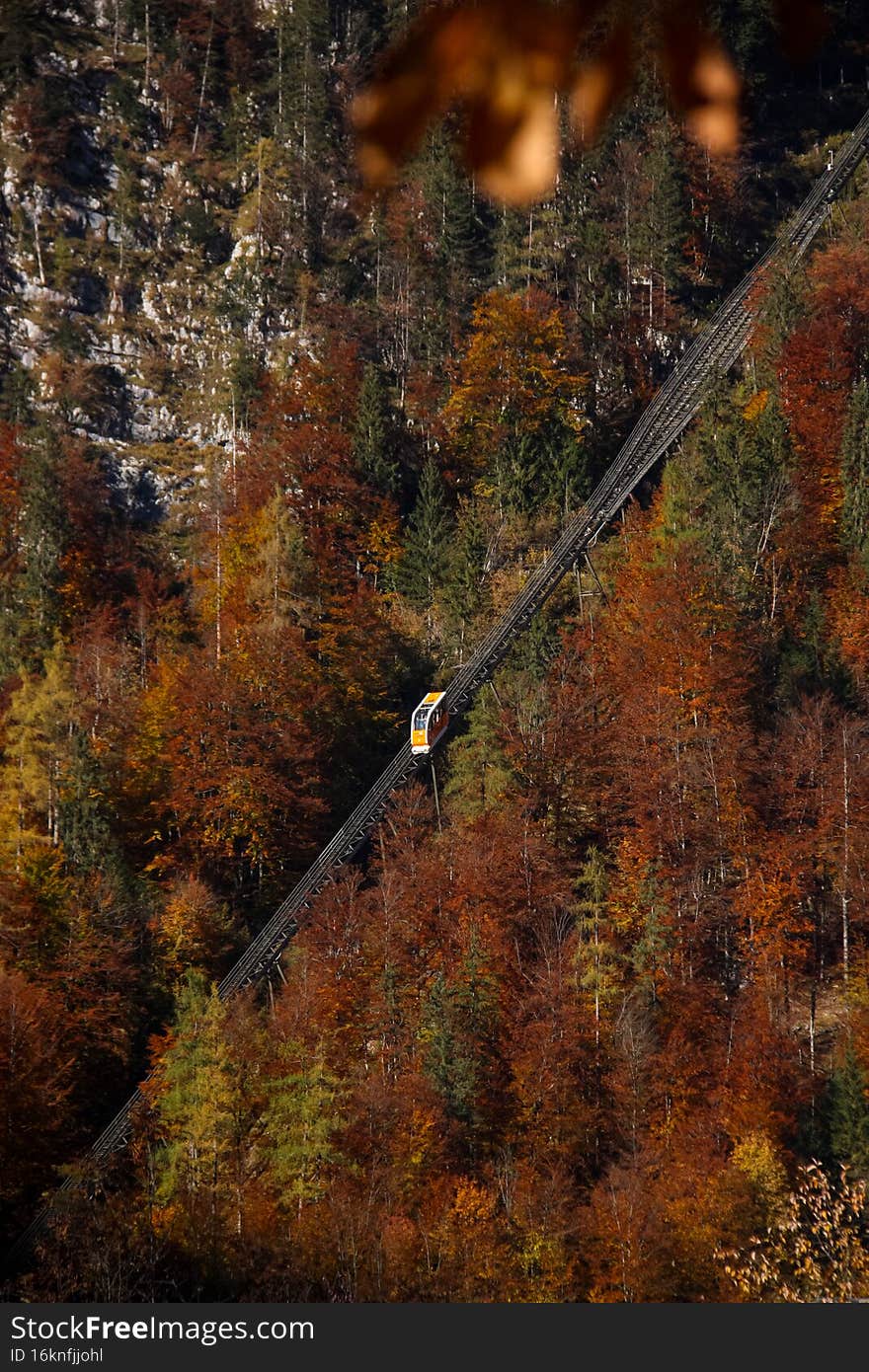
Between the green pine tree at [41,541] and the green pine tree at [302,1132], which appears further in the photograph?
the green pine tree at [41,541]

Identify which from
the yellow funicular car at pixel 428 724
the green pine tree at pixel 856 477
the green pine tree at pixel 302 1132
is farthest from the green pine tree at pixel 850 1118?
the green pine tree at pixel 856 477

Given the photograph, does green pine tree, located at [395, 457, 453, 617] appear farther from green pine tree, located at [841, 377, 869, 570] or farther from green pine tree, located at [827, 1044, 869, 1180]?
green pine tree, located at [827, 1044, 869, 1180]

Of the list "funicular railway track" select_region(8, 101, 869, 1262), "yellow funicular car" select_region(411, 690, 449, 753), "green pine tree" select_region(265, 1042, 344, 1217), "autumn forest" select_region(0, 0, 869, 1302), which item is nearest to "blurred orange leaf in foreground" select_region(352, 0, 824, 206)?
"autumn forest" select_region(0, 0, 869, 1302)

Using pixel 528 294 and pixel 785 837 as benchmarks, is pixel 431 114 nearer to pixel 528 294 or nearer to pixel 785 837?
pixel 528 294

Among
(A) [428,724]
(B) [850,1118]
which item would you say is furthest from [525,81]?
(B) [850,1118]

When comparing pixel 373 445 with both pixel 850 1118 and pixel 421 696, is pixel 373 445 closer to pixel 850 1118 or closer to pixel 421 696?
pixel 421 696

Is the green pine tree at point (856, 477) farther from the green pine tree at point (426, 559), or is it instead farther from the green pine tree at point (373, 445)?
the green pine tree at point (373, 445)
